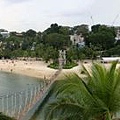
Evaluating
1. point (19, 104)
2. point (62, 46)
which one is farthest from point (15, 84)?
point (62, 46)

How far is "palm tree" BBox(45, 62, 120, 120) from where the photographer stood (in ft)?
22.0

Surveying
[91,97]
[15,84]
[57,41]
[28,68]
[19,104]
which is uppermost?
[57,41]

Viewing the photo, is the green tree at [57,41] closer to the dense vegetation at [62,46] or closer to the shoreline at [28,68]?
the dense vegetation at [62,46]

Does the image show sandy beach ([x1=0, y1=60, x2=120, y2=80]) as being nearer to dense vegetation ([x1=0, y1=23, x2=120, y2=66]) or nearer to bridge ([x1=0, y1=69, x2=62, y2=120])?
dense vegetation ([x1=0, y1=23, x2=120, y2=66])

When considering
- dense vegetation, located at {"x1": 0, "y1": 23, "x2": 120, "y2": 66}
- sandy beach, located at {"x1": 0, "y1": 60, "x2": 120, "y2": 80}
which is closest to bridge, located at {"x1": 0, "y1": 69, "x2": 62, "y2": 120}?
sandy beach, located at {"x1": 0, "y1": 60, "x2": 120, "y2": 80}

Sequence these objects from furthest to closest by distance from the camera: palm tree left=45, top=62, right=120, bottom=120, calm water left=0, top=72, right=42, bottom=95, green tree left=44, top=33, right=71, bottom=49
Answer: green tree left=44, top=33, right=71, bottom=49 → calm water left=0, top=72, right=42, bottom=95 → palm tree left=45, top=62, right=120, bottom=120

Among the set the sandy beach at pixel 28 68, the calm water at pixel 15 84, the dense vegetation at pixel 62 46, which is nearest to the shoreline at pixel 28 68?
the sandy beach at pixel 28 68

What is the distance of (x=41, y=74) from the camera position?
7738 cm

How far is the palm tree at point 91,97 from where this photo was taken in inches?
264

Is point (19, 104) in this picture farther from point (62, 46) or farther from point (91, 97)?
point (62, 46)

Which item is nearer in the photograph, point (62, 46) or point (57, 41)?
point (57, 41)

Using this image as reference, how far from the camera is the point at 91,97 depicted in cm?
666

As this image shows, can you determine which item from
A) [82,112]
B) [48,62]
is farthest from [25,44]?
[82,112]

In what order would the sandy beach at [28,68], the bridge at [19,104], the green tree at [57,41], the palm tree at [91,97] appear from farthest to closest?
the green tree at [57,41], the sandy beach at [28,68], the bridge at [19,104], the palm tree at [91,97]
